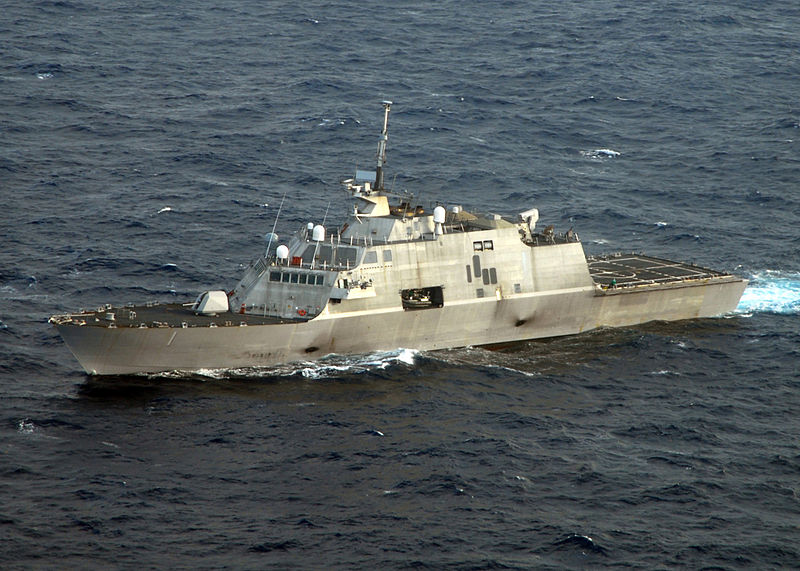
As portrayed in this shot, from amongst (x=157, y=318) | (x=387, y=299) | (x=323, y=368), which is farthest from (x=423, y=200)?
(x=157, y=318)

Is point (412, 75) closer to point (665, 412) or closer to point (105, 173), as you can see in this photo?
point (105, 173)

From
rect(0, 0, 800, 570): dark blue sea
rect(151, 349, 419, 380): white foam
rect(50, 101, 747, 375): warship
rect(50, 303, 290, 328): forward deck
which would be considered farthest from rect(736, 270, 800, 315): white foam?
rect(50, 303, 290, 328): forward deck

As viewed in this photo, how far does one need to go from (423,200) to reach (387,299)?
52.7ft

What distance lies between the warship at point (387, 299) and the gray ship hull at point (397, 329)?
0.06 metres

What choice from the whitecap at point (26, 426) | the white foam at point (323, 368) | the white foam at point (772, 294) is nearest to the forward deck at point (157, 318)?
the white foam at point (323, 368)

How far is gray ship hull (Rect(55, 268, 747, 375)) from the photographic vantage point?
4844cm

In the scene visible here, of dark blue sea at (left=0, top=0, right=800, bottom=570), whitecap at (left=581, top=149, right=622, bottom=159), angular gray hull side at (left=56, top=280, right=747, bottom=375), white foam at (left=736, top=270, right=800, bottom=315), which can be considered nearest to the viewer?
dark blue sea at (left=0, top=0, right=800, bottom=570)

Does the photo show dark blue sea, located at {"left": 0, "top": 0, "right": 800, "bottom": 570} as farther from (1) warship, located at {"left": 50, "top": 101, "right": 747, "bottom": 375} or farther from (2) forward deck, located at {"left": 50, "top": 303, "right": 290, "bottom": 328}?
(2) forward deck, located at {"left": 50, "top": 303, "right": 290, "bottom": 328}

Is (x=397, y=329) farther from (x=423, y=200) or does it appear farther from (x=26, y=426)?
(x=26, y=426)

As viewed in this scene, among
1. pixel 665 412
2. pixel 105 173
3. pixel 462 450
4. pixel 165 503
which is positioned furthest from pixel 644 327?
pixel 105 173

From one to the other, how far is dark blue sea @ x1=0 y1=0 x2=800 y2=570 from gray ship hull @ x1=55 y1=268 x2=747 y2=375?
0.89 meters

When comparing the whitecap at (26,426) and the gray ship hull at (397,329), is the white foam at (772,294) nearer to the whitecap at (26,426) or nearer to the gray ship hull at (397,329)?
the gray ship hull at (397,329)

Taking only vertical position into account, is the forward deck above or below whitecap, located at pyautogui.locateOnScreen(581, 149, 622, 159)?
below

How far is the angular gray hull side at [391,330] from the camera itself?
159ft
